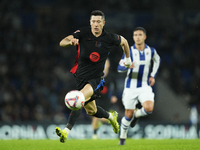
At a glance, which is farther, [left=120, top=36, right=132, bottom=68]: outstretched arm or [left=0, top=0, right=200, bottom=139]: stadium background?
[left=0, top=0, right=200, bottom=139]: stadium background

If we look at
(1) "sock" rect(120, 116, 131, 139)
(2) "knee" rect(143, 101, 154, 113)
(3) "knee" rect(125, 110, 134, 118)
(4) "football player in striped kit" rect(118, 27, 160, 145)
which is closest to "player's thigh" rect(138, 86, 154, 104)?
(4) "football player in striped kit" rect(118, 27, 160, 145)

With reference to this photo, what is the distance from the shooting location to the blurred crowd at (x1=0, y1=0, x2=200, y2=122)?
507 inches

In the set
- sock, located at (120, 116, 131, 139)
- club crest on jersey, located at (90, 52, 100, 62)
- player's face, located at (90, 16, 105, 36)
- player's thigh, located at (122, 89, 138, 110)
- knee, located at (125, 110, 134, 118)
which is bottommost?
sock, located at (120, 116, 131, 139)

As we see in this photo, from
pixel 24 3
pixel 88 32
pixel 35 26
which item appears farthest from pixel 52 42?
pixel 88 32

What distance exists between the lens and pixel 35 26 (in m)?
16.4

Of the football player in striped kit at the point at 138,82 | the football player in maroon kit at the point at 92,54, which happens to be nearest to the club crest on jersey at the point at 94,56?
the football player in maroon kit at the point at 92,54

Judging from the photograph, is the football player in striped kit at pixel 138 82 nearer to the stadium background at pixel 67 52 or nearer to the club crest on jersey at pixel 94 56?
the club crest on jersey at pixel 94 56

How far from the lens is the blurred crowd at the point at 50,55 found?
1288 cm

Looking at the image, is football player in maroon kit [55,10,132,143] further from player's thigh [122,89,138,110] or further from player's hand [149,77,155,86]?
player's hand [149,77,155,86]

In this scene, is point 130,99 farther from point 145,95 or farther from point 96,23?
point 96,23

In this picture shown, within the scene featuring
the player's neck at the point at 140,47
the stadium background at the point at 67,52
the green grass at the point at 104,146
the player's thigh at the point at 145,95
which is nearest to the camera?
the green grass at the point at 104,146

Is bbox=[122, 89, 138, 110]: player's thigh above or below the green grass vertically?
above

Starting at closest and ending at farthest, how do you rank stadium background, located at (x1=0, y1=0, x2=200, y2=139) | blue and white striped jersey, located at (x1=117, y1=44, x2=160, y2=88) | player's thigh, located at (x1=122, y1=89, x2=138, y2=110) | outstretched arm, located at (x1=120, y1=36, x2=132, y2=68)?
1. outstretched arm, located at (x1=120, y1=36, x2=132, y2=68)
2. player's thigh, located at (x1=122, y1=89, x2=138, y2=110)
3. blue and white striped jersey, located at (x1=117, y1=44, x2=160, y2=88)
4. stadium background, located at (x1=0, y1=0, x2=200, y2=139)

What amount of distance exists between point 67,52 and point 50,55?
0.83 meters
